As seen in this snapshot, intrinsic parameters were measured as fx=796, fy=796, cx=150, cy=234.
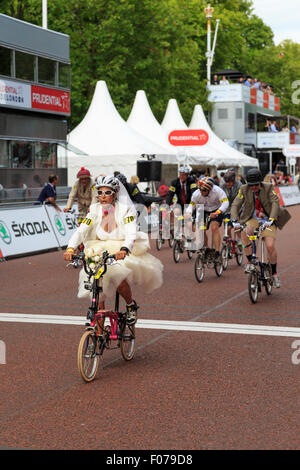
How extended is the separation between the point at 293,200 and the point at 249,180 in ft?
107

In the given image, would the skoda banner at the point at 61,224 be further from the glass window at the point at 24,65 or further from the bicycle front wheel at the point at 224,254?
the glass window at the point at 24,65

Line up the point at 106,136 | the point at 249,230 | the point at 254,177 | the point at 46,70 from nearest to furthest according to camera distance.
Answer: the point at 254,177
the point at 249,230
the point at 46,70
the point at 106,136

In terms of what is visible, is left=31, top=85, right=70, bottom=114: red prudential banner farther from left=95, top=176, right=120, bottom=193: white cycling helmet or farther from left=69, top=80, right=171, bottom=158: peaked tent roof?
left=95, top=176, right=120, bottom=193: white cycling helmet

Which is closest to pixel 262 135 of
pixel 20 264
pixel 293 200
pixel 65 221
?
pixel 293 200

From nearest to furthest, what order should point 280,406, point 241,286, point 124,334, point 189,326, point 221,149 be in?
point 280,406, point 124,334, point 189,326, point 241,286, point 221,149

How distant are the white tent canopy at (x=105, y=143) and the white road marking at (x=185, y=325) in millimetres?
22156

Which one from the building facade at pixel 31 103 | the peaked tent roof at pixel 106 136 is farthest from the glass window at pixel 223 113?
the building facade at pixel 31 103

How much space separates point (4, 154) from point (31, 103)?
2808 mm

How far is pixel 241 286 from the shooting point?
12.7 meters

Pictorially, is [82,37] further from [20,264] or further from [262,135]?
[20,264]

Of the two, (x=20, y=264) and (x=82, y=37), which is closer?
(x=20, y=264)

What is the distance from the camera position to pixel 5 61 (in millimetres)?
26938

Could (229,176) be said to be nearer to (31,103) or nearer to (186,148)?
(31,103)

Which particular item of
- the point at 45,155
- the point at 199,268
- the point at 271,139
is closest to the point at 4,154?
the point at 45,155
